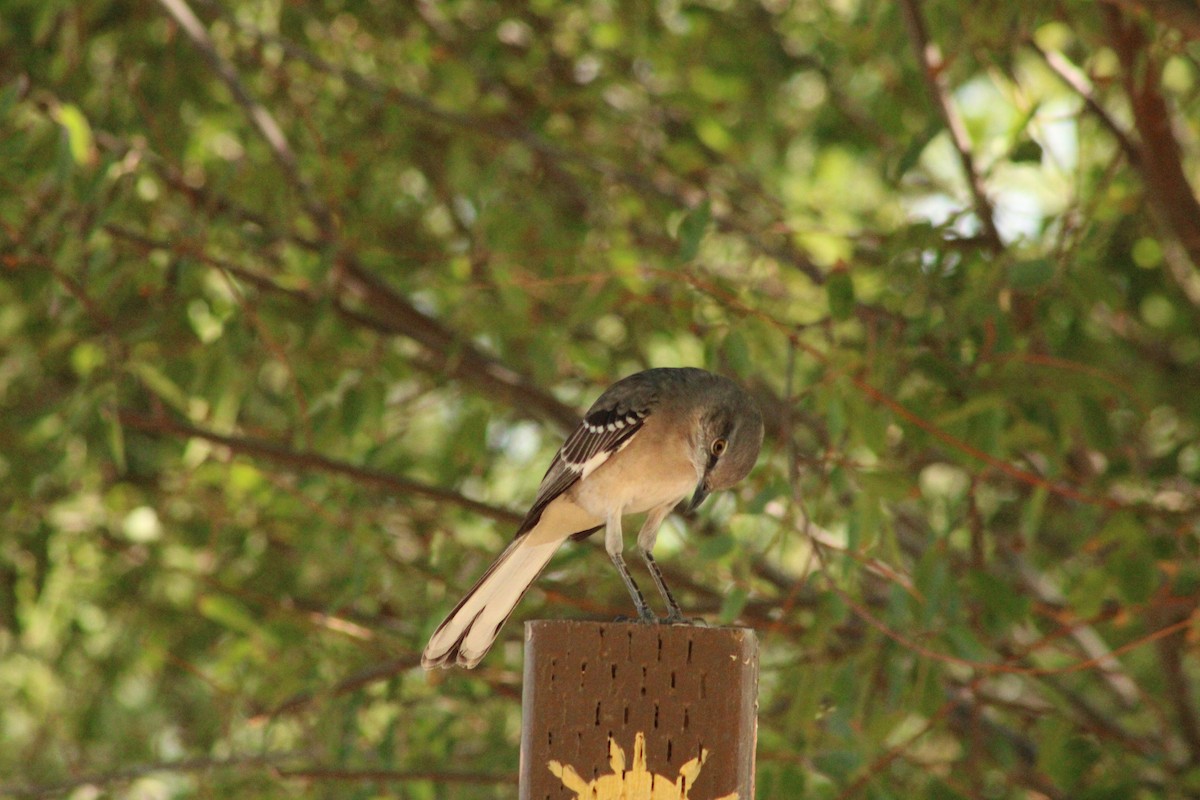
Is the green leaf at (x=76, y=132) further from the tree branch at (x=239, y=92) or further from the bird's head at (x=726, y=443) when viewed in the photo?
the bird's head at (x=726, y=443)

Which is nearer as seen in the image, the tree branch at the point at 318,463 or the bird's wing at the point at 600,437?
the bird's wing at the point at 600,437

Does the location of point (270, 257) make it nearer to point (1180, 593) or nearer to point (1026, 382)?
point (1026, 382)

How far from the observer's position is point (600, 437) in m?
3.35

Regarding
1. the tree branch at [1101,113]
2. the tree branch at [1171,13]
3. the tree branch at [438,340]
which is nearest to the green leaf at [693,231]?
→ the tree branch at [1171,13]

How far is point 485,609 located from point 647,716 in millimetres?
1015

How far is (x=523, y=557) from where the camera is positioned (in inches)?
126

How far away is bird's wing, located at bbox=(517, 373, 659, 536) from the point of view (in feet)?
10.9

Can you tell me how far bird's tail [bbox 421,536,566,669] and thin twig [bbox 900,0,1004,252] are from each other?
187 centimetres

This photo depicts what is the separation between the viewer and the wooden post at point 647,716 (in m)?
1.98

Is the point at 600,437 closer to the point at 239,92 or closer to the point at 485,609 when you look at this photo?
the point at 485,609

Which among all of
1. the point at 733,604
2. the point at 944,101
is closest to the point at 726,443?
the point at 733,604

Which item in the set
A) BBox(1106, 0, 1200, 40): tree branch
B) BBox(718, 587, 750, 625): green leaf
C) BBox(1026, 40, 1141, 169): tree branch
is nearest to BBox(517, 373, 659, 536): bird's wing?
BBox(718, 587, 750, 625): green leaf

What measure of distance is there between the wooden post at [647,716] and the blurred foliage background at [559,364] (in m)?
1.24

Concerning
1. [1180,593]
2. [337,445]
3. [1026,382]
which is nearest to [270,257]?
[337,445]
